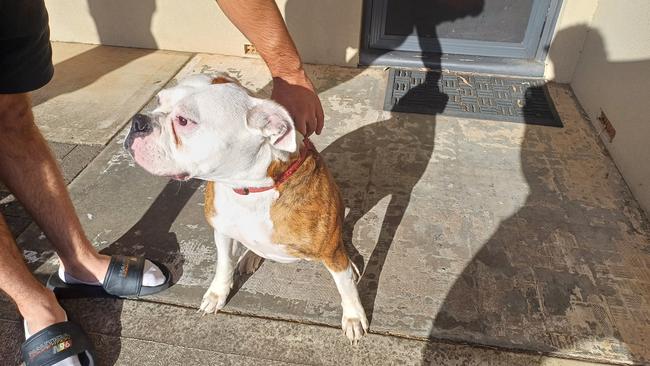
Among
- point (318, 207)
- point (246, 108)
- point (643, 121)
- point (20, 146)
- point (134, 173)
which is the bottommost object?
point (134, 173)

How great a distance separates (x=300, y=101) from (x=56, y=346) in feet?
4.81

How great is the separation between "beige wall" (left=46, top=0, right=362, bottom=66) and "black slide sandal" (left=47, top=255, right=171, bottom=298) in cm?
279

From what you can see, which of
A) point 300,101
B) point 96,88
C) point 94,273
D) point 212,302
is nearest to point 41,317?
point 94,273

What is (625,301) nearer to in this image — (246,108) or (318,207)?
(318,207)

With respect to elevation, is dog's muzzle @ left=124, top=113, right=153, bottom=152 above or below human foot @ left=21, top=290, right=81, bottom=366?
above

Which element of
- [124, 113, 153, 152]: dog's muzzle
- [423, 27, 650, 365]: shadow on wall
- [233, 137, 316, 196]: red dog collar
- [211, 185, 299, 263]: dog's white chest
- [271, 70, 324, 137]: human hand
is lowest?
[423, 27, 650, 365]: shadow on wall

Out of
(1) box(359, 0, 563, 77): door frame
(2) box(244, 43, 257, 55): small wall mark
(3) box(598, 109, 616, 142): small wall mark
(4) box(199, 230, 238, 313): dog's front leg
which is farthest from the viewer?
(2) box(244, 43, 257, 55): small wall mark

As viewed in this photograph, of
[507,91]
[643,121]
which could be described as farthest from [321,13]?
[643,121]

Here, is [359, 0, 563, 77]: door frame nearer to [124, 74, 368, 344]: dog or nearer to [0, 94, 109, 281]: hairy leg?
[124, 74, 368, 344]: dog

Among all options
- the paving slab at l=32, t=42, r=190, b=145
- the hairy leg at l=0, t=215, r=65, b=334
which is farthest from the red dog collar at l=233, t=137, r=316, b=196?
the paving slab at l=32, t=42, r=190, b=145

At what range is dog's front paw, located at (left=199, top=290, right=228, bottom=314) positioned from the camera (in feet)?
7.77

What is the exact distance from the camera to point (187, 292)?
8.16ft

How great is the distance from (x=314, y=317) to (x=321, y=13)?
2.95 metres

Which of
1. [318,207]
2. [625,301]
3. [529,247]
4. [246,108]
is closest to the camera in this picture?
[246,108]
